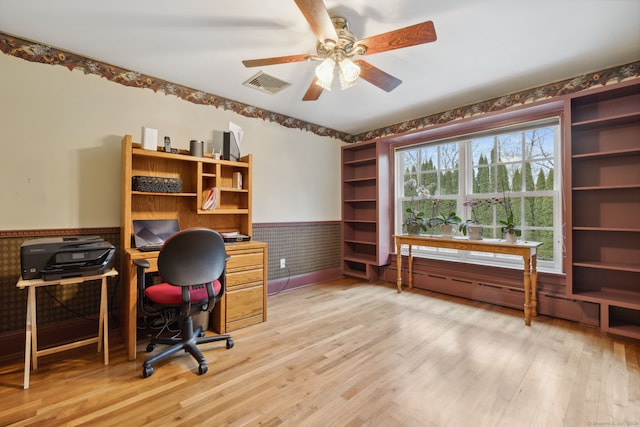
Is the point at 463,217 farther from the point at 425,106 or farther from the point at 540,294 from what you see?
the point at 425,106

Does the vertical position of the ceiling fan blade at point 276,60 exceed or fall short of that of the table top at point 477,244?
it exceeds it

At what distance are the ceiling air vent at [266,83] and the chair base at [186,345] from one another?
87.5 inches

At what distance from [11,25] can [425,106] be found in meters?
3.82

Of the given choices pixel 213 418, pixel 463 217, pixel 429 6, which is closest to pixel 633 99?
pixel 463 217

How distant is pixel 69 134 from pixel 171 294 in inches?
65.8

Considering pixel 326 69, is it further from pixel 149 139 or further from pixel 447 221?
pixel 447 221

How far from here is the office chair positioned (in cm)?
185

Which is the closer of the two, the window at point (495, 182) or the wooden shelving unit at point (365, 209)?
the window at point (495, 182)

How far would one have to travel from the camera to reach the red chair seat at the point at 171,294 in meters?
1.94

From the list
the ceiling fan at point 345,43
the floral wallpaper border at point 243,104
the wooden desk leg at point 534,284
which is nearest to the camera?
the ceiling fan at point 345,43

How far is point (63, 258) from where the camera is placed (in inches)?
73.0

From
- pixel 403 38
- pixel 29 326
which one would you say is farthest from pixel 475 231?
pixel 29 326

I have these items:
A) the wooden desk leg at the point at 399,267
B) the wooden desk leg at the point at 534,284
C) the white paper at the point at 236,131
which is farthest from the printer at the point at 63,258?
the wooden desk leg at the point at 534,284

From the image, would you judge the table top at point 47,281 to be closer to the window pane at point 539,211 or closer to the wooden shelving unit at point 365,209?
the wooden shelving unit at point 365,209
